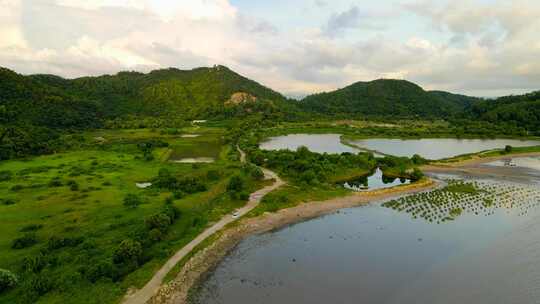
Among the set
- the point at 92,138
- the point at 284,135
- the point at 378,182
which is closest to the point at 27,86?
the point at 92,138

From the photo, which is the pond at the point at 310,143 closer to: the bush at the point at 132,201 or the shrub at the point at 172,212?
the bush at the point at 132,201

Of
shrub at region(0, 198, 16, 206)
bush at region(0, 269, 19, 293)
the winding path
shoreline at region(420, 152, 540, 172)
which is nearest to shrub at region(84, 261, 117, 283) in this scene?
the winding path

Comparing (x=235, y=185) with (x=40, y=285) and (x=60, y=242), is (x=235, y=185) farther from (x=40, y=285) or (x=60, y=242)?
(x=40, y=285)

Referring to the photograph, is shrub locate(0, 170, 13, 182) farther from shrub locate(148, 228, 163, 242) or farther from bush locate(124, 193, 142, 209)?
shrub locate(148, 228, 163, 242)

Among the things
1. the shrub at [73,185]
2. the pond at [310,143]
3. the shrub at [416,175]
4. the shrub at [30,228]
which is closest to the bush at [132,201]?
the shrub at [30,228]

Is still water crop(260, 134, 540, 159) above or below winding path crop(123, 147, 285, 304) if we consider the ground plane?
above

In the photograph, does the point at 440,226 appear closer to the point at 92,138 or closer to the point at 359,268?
the point at 359,268
